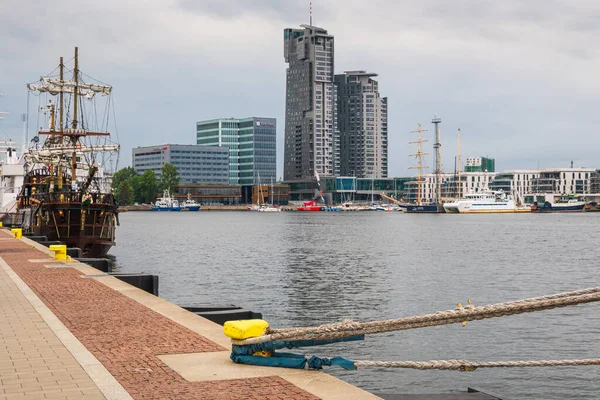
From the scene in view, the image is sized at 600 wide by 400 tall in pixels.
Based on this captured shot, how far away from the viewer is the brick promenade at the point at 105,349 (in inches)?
386

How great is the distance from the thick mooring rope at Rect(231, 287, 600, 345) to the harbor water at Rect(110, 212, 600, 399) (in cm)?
525

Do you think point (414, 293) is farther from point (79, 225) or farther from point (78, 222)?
point (78, 222)

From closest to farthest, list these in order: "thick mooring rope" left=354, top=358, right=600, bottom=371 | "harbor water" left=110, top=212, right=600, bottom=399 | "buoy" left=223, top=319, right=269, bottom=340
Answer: "thick mooring rope" left=354, top=358, right=600, bottom=371, "buoy" left=223, top=319, right=269, bottom=340, "harbor water" left=110, top=212, right=600, bottom=399

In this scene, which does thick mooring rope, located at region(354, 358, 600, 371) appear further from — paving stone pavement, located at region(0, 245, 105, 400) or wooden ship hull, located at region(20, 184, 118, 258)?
wooden ship hull, located at region(20, 184, 118, 258)

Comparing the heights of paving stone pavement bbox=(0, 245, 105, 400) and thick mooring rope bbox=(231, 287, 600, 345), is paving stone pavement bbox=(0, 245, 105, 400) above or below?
below

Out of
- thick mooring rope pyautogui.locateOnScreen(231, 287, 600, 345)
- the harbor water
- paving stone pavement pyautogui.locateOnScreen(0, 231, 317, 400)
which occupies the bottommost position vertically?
the harbor water

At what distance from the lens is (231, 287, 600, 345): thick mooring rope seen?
8602 mm

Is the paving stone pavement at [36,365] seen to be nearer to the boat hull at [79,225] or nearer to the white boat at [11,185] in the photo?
the boat hull at [79,225]

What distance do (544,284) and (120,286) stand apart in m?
27.0

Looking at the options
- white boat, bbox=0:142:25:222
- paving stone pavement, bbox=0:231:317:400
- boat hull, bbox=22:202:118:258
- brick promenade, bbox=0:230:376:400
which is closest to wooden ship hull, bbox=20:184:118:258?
boat hull, bbox=22:202:118:258

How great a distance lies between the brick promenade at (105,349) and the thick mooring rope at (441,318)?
72 centimetres

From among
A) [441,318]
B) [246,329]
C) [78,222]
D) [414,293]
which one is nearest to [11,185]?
[78,222]

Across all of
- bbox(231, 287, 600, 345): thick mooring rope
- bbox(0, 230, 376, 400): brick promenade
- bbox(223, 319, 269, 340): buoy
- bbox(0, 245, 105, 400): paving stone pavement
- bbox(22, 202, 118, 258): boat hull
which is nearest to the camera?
bbox(231, 287, 600, 345): thick mooring rope

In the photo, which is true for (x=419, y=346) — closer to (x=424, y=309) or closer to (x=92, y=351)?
(x=424, y=309)
